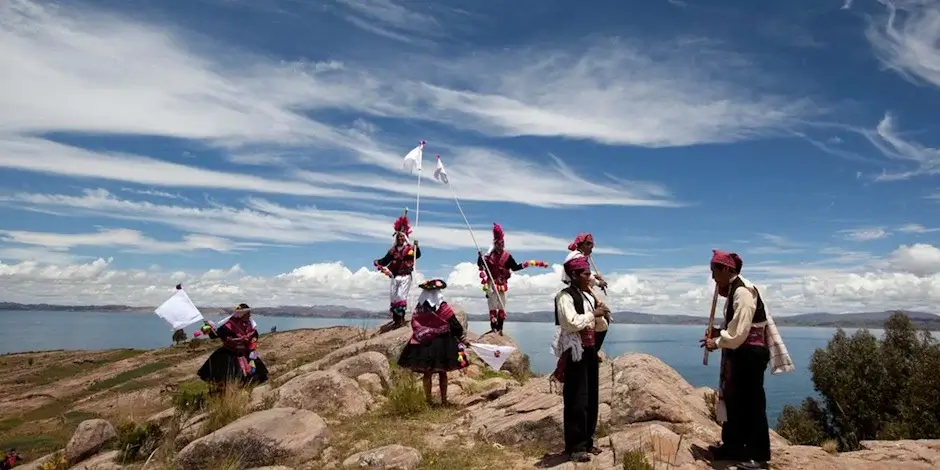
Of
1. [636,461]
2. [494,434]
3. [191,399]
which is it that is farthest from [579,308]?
[191,399]

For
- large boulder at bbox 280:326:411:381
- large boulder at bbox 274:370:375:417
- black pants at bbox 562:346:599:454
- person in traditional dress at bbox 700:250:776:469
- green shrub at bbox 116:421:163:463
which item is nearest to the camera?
person in traditional dress at bbox 700:250:776:469

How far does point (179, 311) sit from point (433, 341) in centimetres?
465

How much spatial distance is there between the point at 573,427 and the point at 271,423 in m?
4.21

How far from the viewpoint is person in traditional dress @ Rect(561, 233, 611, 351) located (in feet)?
23.6

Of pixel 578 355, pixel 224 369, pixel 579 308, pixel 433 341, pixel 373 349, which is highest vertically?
pixel 579 308

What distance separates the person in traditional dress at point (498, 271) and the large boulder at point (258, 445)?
7517 mm

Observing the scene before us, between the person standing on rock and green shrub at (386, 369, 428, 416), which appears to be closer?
green shrub at (386, 369, 428, 416)

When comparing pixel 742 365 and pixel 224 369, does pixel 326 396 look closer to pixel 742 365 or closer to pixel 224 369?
pixel 224 369

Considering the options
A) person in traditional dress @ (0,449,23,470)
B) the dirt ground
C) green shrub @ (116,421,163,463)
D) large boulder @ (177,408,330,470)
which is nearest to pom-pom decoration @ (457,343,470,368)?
large boulder @ (177,408,330,470)

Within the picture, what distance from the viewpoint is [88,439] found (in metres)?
10.5

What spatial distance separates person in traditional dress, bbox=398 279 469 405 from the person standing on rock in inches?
166

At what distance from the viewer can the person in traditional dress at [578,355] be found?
6.78 m

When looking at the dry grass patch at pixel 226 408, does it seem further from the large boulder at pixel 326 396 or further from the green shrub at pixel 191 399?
the green shrub at pixel 191 399

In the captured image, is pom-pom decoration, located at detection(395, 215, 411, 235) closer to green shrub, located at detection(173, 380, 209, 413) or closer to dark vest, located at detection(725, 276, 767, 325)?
green shrub, located at detection(173, 380, 209, 413)
